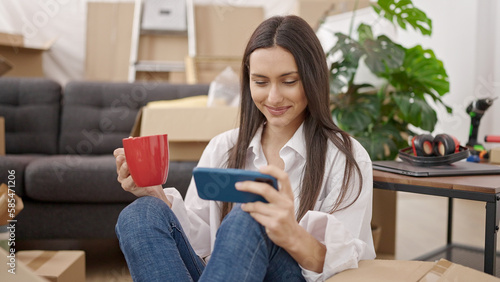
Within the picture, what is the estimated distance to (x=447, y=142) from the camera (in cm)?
117

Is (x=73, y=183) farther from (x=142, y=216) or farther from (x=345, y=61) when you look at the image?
(x=345, y=61)

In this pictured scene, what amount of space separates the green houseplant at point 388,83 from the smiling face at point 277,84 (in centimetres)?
92

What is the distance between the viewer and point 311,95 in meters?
0.99

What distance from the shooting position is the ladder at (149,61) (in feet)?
11.5

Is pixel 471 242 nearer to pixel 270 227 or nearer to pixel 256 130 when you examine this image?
pixel 256 130

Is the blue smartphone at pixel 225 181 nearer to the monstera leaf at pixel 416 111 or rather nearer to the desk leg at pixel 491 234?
the desk leg at pixel 491 234

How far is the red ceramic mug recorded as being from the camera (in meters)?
0.86

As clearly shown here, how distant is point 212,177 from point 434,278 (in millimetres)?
390

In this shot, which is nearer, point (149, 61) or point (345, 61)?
point (345, 61)

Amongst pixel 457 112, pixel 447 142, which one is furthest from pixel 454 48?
pixel 447 142

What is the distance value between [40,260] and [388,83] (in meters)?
1.55

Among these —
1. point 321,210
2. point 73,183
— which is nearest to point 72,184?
point 73,183

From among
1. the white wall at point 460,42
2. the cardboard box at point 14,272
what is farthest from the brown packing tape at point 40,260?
the white wall at point 460,42

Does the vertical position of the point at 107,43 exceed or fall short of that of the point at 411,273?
it exceeds it
